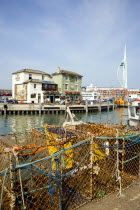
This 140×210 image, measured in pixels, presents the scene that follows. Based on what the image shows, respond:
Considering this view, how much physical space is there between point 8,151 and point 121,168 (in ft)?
12.6

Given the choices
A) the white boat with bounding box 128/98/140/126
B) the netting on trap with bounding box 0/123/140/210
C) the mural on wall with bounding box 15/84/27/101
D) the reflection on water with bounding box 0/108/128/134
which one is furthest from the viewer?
the mural on wall with bounding box 15/84/27/101

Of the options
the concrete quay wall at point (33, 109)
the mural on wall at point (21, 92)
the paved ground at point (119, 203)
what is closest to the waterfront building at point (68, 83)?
the mural on wall at point (21, 92)

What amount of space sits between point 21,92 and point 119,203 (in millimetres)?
A: 45114

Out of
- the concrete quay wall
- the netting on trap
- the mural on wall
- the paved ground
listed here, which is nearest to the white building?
the mural on wall

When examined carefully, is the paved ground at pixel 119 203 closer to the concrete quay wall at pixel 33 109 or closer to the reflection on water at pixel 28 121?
the reflection on water at pixel 28 121

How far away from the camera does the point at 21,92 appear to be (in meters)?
46.8

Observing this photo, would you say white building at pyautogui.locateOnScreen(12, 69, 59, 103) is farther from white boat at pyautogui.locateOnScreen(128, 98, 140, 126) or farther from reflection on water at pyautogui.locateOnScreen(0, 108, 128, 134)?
white boat at pyautogui.locateOnScreen(128, 98, 140, 126)

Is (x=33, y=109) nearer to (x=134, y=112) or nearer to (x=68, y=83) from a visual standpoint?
(x=68, y=83)

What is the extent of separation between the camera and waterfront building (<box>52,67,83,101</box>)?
169 feet

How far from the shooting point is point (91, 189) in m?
4.68

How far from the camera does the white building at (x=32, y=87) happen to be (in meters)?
45.3

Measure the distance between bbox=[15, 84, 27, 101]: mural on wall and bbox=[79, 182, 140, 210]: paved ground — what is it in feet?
142

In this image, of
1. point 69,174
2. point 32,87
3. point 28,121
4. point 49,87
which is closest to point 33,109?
point 28,121

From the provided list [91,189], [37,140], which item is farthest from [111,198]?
[37,140]
